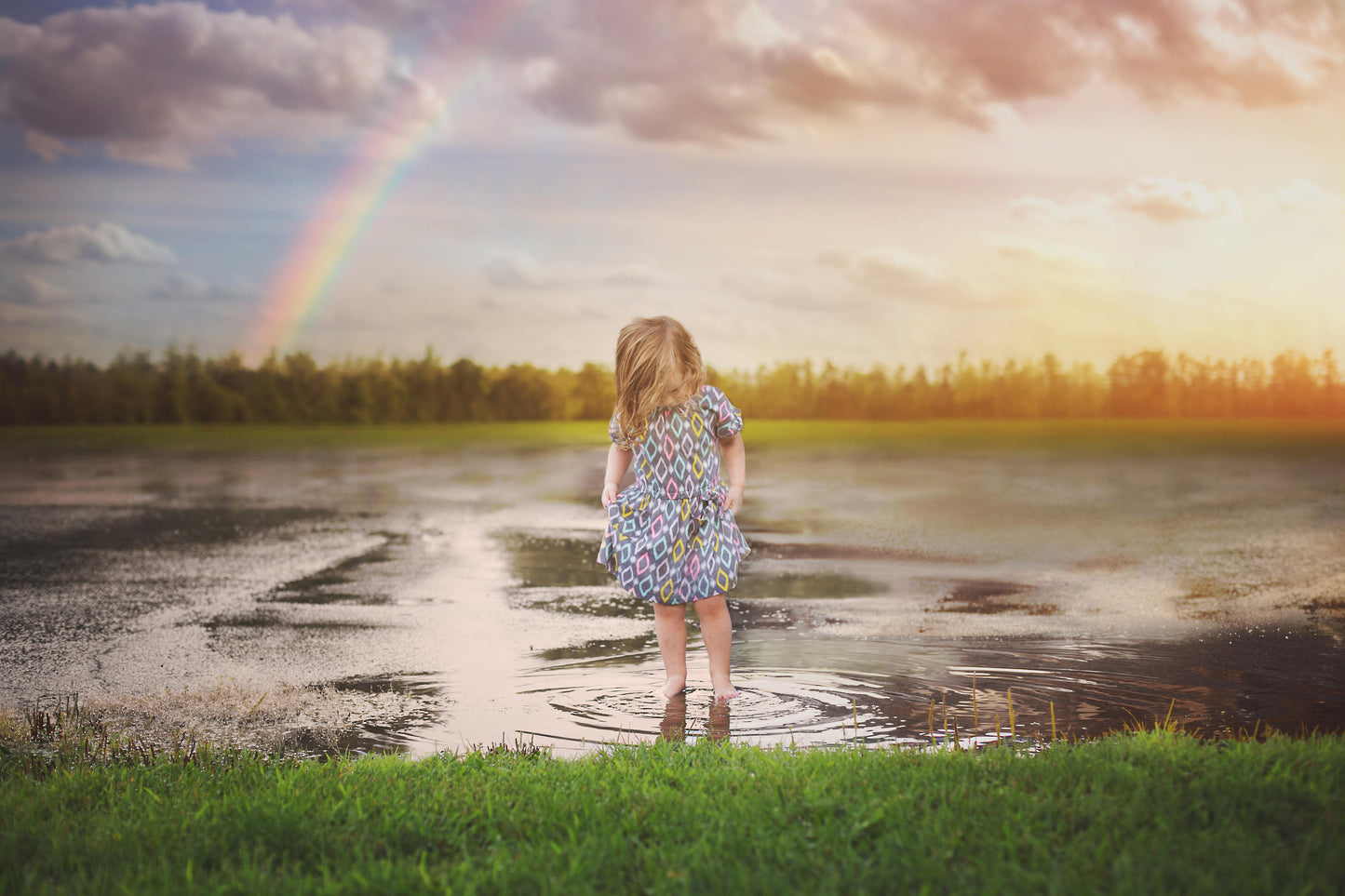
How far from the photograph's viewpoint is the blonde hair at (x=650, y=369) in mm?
5371

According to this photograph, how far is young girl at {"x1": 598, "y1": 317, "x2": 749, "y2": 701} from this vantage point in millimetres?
5398

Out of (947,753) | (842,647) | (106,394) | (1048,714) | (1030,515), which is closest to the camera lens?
(947,753)

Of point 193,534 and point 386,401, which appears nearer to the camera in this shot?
point 193,534

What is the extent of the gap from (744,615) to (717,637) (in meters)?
2.38

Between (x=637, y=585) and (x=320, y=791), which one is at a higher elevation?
(x=637, y=585)

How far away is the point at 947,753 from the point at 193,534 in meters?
11.9

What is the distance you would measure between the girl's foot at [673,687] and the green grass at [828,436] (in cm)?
3291

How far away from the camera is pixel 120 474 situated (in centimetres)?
2519

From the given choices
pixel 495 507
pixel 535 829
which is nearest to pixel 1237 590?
pixel 535 829

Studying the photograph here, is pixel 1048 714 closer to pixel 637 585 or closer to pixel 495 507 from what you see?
pixel 637 585

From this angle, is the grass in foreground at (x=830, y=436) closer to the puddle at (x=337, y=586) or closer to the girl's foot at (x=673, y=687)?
the puddle at (x=337, y=586)

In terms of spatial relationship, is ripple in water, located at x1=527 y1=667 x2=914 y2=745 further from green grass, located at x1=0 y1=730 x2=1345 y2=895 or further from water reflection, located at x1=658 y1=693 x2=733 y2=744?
green grass, located at x1=0 y1=730 x2=1345 y2=895

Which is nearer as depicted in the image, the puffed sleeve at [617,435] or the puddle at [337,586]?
the puffed sleeve at [617,435]

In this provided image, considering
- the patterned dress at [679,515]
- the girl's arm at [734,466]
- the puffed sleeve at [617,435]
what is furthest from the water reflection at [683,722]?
the puffed sleeve at [617,435]
